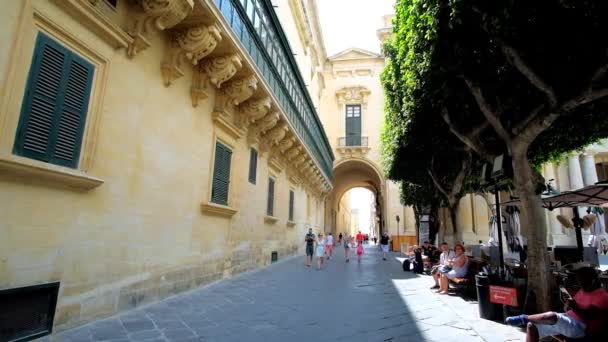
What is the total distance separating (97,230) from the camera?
4.33 m

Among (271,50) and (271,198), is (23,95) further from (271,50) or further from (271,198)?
(271,198)

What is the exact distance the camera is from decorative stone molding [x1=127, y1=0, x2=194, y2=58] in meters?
4.91

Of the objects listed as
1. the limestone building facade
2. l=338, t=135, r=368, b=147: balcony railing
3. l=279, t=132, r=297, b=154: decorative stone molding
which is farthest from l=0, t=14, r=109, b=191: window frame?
l=338, t=135, r=368, b=147: balcony railing

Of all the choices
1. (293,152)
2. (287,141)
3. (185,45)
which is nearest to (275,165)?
(287,141)

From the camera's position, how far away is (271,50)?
33.2 ft

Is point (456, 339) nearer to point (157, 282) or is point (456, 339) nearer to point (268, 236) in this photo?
point (157, 282)

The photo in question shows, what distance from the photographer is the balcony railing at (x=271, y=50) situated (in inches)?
287

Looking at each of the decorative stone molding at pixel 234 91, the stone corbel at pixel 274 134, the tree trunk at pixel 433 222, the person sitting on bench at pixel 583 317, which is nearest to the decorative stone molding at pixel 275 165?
the stone corbel at pixel 274 134

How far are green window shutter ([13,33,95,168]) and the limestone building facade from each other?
1 cm

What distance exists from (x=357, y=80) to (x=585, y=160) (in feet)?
72.1

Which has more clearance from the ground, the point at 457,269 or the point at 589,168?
the point at 589,168

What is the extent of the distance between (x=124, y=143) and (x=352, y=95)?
29.2 meters

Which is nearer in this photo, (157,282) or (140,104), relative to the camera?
(140,104)

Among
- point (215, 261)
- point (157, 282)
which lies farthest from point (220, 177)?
point (157, 282)
